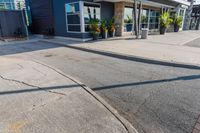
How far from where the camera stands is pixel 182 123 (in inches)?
99.4

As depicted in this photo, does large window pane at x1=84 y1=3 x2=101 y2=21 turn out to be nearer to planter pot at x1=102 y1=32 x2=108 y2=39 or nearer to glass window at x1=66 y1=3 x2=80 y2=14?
glass window at x1=66 y1=3 x2=80 y2=14

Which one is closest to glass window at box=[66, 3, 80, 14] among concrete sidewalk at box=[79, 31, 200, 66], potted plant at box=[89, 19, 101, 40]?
potted plant at box=[89, 19, 101, 40]

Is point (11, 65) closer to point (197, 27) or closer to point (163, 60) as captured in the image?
point (163, 60)

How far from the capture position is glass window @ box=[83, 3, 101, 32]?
11584 mm

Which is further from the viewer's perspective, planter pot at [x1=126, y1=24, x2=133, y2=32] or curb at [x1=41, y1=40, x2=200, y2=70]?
planter pot at [x1=126, y1=24, x2=133, y2=32]

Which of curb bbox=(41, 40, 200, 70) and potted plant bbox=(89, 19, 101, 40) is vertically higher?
potted plant bbox=(89, 19, 101, 40)

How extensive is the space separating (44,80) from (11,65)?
7.99 feet

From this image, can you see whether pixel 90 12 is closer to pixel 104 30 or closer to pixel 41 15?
pixel 104 30

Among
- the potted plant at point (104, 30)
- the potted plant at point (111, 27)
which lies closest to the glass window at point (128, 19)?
the potted plant at point (111, 27)

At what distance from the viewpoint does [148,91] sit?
146 inches

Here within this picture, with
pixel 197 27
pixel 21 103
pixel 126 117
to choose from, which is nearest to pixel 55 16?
pixel 21 103

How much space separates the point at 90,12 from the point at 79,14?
3.63 ft

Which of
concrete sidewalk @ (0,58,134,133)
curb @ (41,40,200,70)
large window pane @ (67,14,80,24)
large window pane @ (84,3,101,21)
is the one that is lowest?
concrete sidewalk @ (0,58,134,133)

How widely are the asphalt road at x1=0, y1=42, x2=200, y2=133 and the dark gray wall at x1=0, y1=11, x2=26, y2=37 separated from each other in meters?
11.9
